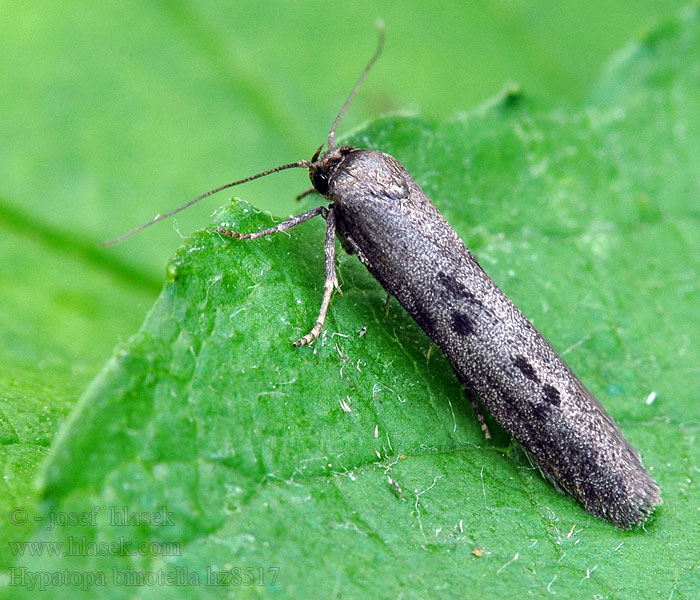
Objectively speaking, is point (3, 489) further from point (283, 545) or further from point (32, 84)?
point (32, 84)

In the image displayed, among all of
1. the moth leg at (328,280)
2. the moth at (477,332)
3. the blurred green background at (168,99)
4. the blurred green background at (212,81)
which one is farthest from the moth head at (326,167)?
the blurred green background at (212,81)

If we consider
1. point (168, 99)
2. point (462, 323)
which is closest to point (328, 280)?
point (462, 323)

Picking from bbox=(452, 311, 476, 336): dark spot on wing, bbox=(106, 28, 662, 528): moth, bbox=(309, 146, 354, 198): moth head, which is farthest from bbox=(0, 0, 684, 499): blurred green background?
bbox=(452, 311, 476, 336): dark spot on wing

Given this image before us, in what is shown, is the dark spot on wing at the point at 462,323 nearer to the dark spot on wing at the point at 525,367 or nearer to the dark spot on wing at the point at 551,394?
the dark spot on wing at the point at 525,367

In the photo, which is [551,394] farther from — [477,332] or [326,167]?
[326,167]

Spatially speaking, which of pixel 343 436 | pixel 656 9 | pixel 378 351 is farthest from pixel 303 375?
pixel 656 9
